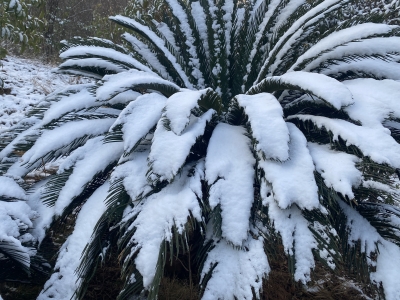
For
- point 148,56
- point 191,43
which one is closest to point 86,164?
point 148,56

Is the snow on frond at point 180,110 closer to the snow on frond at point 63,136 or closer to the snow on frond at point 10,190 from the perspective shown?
the snow on frond at point 63,136

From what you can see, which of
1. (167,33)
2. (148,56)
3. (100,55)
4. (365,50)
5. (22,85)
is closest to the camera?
(365,50)

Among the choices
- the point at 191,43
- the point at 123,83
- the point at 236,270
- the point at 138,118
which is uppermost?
the point at 191,43

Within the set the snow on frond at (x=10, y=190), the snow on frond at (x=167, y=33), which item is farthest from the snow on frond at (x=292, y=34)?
the snow on frond at (x=10, y=190)

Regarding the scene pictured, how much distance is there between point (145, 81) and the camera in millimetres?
1430

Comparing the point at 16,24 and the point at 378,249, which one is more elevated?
the point at 16,24

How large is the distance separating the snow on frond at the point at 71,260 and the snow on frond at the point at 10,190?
0.96 feet

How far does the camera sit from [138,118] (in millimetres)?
1311

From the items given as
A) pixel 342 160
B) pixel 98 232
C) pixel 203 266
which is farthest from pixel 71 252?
pixel 342 160

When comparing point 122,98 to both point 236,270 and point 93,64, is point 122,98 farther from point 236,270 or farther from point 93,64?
Answer: point 236,270

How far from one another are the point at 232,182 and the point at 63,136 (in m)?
0.71

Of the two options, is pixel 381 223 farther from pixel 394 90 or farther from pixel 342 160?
pixel 394 90

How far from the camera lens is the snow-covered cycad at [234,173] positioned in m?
1.09

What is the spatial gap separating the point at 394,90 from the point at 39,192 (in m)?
1.37
